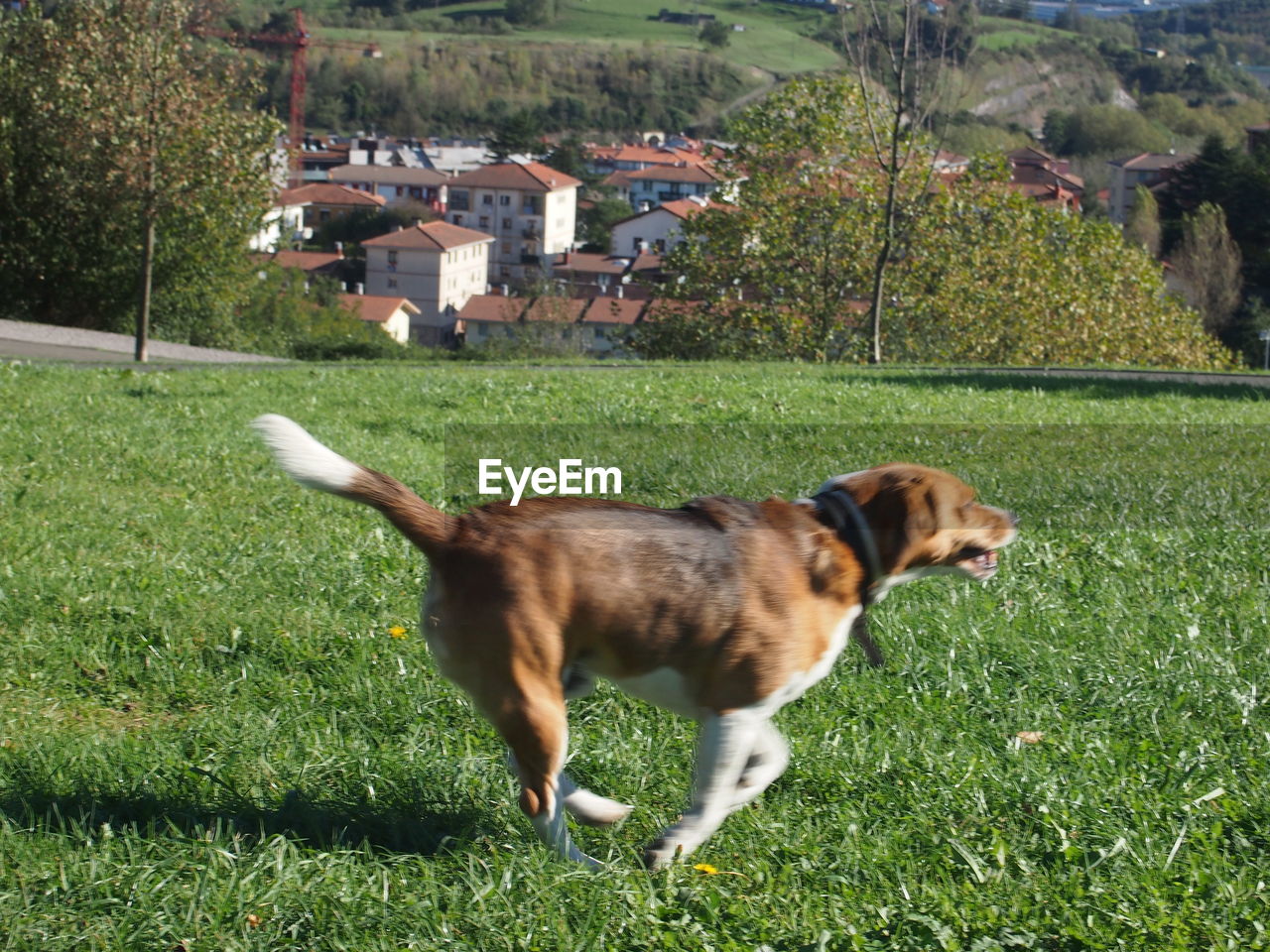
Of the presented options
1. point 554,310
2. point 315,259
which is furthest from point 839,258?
point 315,259

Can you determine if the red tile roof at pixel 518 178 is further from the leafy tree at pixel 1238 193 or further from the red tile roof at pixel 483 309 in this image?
the leafy tree at pixel 1238 193

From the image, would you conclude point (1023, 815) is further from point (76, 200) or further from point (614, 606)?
point (76, 200)

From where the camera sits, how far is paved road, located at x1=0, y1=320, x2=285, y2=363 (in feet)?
80.1

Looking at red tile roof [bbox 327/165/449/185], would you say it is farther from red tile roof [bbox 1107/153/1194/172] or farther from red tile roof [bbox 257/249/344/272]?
red tile roof [bbox 1107/153/1194/172]

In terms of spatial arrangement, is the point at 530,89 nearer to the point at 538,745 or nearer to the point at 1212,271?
the point at 1212,271

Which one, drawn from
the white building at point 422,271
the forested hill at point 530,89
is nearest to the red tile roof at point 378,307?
the white building at point 422,271

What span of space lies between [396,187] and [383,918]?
11136cm

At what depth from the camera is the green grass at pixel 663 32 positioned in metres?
131

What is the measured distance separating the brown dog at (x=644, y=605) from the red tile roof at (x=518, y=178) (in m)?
99.1

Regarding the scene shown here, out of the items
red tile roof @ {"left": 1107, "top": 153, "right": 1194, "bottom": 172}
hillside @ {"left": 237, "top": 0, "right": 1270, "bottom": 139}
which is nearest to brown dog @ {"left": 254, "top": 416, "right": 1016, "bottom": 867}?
red tile roof @ {"left": 1107, "top": 153, "right": 1194, "bottom": 172}

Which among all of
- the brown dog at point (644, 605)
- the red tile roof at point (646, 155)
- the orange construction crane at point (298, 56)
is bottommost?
the brown dog at point (644, 605)

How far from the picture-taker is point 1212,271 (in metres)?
52.8

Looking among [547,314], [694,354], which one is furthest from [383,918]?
[547,314]

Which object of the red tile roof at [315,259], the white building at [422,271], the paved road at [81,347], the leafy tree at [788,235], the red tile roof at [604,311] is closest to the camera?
the paved road at [81,347]
